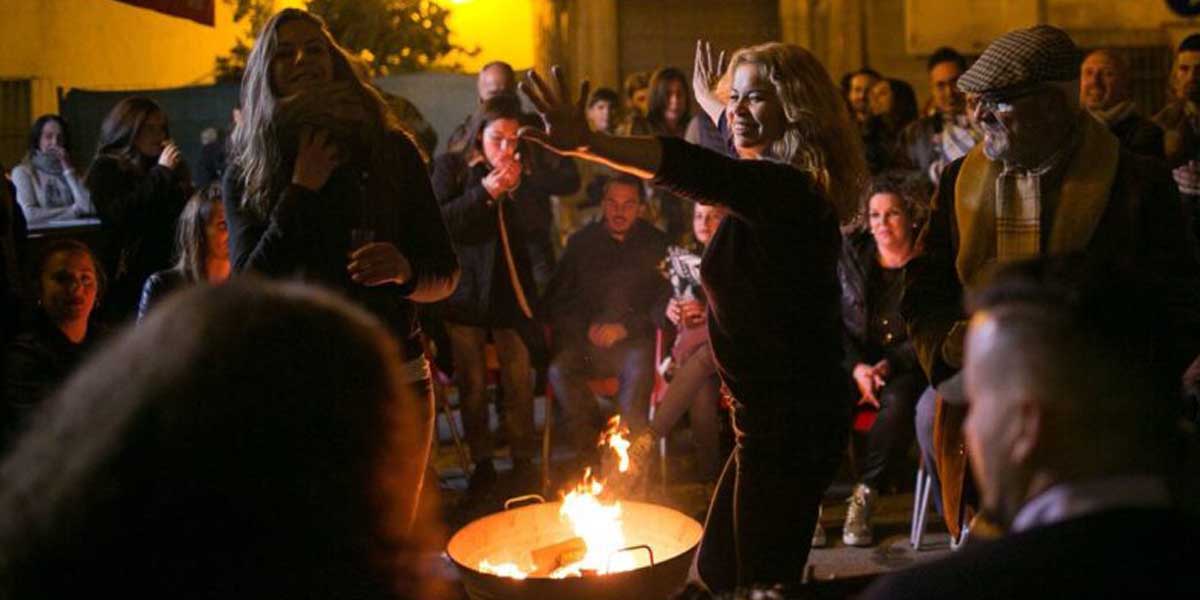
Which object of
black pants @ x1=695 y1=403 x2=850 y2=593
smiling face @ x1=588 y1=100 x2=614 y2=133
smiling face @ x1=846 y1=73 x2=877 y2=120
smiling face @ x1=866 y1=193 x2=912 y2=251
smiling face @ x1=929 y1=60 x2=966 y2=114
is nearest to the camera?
black pants @ x1=695 y1=403 x2=850 y2=593

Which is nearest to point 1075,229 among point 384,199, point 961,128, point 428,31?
point 384,199

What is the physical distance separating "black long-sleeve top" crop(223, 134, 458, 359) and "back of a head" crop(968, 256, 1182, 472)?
2.01 m

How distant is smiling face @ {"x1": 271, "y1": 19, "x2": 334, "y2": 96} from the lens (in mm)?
3441

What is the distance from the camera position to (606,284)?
23.6 feet

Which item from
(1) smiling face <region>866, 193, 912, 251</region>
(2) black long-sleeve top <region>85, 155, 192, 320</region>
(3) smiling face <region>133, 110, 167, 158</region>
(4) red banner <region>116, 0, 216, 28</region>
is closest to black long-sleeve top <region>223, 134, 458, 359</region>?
(1) smiling face <region>866, 193, 912, 251</region>

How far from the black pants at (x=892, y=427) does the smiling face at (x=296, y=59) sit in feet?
11.9

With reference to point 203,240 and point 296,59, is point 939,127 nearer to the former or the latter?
point 203,240

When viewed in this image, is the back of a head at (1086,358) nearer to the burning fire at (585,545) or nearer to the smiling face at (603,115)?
the burning fire at (585,545)

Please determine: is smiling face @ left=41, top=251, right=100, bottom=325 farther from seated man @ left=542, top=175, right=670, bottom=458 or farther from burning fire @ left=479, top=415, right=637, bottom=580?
seated man @ left=542, top=175, right=670, bottom=458

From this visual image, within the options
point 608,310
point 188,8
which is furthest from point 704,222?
point 188,8

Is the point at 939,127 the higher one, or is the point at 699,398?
the point at 939,127

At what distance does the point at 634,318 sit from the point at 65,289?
2.99m

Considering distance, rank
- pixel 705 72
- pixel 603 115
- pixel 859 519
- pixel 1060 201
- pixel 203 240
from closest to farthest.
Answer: pixel 1060 201 → pixel 705 72 → pixel 203 240 → pixel 859 519 → pixel 603 115

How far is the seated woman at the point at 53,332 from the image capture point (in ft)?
16.8
